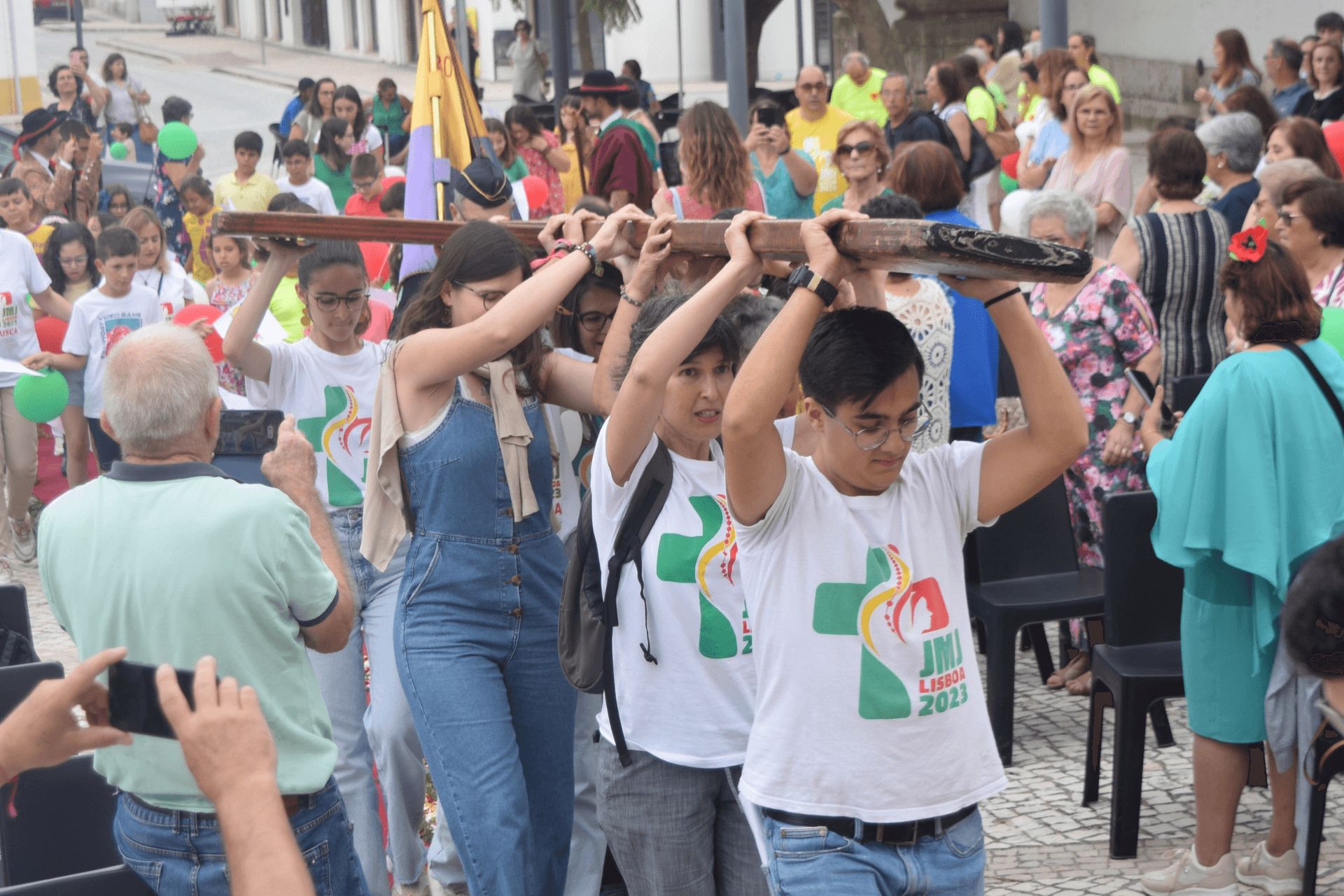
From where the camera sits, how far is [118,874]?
2949mm

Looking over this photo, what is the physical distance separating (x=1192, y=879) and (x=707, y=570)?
204 centimetres

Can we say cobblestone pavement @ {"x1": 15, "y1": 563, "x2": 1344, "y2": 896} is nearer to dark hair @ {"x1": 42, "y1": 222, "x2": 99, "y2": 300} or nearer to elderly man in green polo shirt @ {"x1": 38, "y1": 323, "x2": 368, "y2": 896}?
elderly man in green polo shirt @ {"x1": 38, "y1": 323, "x2": 368, "y2": 896}

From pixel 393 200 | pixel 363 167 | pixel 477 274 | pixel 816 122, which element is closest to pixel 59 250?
pixel 393 200

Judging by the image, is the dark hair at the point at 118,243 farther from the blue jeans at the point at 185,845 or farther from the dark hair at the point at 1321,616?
the dark hair at the point at 1321,616

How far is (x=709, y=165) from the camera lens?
725 centimetres

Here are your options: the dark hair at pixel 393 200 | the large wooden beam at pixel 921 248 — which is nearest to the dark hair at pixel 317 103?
the dark hair at pixel 393 200

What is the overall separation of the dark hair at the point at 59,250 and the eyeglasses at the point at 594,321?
19.8 ft

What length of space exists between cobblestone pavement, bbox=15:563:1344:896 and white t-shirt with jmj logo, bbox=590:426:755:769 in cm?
164

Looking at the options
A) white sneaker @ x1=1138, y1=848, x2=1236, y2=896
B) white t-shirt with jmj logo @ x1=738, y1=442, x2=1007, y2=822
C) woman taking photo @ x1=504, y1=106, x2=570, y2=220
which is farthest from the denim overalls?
woman taking photo @ x1=504, y1=106, x2=570, y2=220

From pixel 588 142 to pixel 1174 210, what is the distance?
7.83 m

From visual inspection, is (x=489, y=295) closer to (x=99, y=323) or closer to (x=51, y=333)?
(x=99, y=323)

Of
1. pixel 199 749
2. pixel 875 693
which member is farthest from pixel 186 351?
pixel 875 693

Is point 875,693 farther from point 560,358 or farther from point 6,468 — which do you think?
point 6,468

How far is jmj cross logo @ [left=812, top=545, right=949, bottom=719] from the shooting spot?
279 cm
